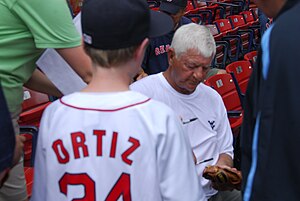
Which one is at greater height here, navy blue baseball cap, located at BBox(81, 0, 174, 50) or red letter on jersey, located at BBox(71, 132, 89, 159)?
navy blue baseball cap, located at BBox(81, 0, 174, 50)

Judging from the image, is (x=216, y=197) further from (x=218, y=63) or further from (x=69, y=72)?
(x=218, y=63)

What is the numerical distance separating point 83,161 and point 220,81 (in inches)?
109

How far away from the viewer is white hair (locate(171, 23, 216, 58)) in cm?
214

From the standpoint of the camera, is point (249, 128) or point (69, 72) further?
point (69, 72)

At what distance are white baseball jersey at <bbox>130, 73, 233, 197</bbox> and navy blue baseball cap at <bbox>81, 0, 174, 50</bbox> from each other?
2.95 ft

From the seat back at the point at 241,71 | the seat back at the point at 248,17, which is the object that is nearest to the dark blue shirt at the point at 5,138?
the seat back at the point at 241,71

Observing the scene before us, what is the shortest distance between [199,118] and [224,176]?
0.34 metres

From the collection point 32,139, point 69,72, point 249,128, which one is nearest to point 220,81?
point 32,139

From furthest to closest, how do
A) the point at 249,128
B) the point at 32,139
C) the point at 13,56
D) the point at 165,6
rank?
the point at 165,6 → the point at 32,139 → the point at 13,56 → the point at 249,128

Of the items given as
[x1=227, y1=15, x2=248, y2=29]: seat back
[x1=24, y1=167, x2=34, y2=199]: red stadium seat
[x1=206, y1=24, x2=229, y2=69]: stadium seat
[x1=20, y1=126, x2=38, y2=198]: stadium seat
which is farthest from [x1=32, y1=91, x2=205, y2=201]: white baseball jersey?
[x1=227, y1=15, x2=248, y2=29]: seat back

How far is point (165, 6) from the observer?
362 centimetres

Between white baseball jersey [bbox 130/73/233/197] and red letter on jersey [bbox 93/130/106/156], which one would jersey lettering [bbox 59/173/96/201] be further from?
white baseball jersey [bbox 130/73/233/197]

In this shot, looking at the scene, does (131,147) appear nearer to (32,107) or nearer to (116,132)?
(116,132)

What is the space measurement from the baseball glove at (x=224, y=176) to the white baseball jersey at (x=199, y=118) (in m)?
0.11
